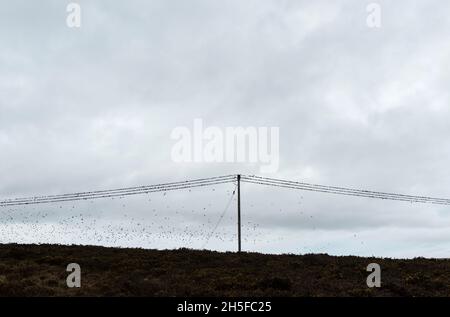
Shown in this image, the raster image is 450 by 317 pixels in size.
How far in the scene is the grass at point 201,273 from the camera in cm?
2967

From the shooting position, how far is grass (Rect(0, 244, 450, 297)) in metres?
29.7

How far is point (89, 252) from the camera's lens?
137ft

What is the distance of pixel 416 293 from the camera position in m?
31.3

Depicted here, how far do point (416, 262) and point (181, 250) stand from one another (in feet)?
60.0

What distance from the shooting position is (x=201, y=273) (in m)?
34.1
